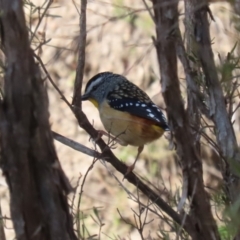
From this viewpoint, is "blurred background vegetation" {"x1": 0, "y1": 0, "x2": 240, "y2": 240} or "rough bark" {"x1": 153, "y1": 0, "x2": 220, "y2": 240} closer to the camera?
"rough bark" {"x1": 153, "y1": 0, "x2": 220, "y2": 240}

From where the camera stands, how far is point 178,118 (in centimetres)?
191

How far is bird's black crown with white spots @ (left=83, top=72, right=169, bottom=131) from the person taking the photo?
13.0 feet

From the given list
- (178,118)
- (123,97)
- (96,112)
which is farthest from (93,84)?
(178,118)

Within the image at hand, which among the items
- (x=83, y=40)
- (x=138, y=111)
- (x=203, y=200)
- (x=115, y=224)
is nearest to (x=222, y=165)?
(x=203, y=200)

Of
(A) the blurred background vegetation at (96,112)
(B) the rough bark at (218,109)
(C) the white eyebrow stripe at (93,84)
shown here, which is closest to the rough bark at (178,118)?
(B) the rough bark at (218,109)

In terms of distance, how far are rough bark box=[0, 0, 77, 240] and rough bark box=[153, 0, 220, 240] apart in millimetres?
320

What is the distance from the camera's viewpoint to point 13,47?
1.74m

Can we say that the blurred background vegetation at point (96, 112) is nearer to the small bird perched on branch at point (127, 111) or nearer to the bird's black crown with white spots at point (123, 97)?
the bird's black crown with white spots at point (123, 97)

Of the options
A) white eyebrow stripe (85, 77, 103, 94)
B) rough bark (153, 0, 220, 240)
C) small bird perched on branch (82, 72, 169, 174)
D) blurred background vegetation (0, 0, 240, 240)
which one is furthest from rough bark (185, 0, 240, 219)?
blurred background vegetation (0, 0, 240, 240)

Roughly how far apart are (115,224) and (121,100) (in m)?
2.74

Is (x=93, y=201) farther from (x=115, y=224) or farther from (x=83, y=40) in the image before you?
(x=83, y=40)

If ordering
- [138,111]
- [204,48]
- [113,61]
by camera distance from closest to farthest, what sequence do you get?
1. [204,48]
2. [138,111]
3. [113,61]

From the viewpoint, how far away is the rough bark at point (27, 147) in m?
1.74

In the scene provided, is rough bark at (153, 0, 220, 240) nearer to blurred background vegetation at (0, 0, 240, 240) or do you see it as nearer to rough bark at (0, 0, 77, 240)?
rough bark at (0, 0, 77, 240)
